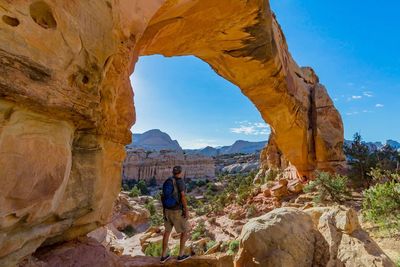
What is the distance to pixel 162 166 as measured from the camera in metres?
61.6

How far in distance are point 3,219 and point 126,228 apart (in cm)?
2312

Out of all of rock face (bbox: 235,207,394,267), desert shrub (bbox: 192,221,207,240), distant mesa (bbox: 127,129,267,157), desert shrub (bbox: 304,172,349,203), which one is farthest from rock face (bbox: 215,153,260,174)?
distant mesa (bbox: 127,129,267,157)

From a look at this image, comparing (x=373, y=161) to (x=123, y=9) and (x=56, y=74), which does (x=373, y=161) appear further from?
(x=56, y=74)

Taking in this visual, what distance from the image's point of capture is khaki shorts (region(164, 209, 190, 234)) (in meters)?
Result: 4.66

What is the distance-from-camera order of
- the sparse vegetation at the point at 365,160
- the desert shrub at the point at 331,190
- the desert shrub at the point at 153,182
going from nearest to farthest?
the desert shrub at the point at 331,190
the sparse vegetation at the point at 365,160
the desert shrub at the point at 153,182

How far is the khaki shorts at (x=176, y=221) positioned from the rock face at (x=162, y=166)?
55913mm

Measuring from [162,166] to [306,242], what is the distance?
57369 millimetres

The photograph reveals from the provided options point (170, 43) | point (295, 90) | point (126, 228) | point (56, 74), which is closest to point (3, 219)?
point (56, 74)

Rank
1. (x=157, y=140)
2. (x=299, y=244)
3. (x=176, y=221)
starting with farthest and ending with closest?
(x=157, y=140) → (x=299, y=244) → (x=176, y=221)

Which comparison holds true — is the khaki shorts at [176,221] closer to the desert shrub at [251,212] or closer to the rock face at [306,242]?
the rock face at [306,242]

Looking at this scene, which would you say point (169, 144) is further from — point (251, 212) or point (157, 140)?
point (251, 212)

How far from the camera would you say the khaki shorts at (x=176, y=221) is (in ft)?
15.3

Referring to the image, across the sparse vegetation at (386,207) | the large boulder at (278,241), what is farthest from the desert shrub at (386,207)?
the large boulder at (278,241)

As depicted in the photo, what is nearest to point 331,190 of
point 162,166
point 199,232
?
point 199,232
